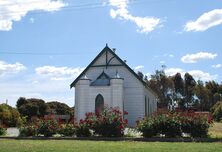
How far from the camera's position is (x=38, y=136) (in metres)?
21.8

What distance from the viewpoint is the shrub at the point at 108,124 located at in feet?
67.1

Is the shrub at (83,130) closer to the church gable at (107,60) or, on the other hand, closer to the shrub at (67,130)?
the shrub at (67,130)

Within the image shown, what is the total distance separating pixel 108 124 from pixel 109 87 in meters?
19.0

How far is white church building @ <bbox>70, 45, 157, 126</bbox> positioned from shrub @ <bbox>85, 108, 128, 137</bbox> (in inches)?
702

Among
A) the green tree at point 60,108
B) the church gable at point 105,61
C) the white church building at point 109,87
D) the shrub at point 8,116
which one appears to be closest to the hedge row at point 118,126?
the white church building at point 109,87

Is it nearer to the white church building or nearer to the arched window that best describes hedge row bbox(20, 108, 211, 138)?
the white church building

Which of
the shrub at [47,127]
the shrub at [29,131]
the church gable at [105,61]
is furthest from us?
the church gable at [105,61]

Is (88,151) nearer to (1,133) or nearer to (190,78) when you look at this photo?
(1,133)

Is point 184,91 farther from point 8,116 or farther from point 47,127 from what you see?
point 47,127

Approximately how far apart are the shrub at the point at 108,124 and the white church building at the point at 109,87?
17.8 m

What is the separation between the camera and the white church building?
39625 millimetres

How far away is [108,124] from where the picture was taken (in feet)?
67.5

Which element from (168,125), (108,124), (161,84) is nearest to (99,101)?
(108,124)

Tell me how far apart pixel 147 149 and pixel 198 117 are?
21.1 feet
